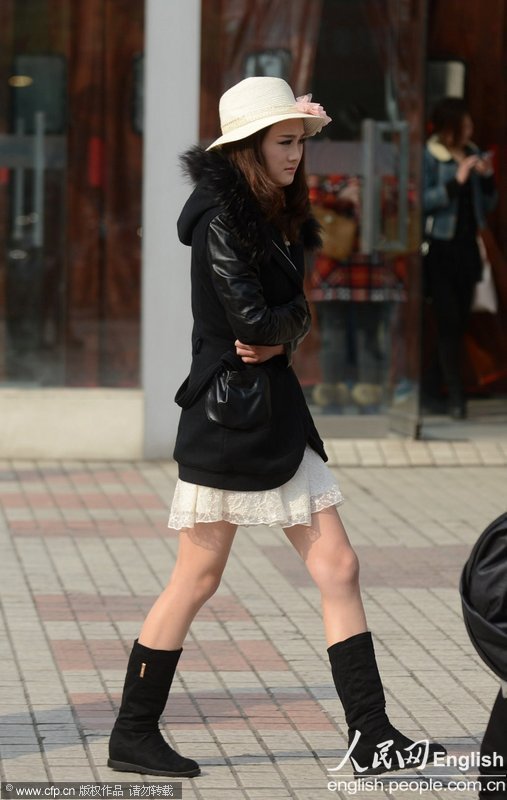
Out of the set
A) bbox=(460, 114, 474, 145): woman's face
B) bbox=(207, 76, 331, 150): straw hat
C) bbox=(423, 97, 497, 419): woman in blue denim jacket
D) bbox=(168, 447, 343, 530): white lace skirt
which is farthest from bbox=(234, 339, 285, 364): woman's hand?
bbox=(460, 114, 474, 145): woman's face

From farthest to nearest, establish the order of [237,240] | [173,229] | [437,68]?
1. [437,68]
2. [173,229]
3. [237,240]

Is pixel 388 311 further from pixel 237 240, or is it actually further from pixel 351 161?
pixel 237 240

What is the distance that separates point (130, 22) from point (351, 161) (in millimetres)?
1611

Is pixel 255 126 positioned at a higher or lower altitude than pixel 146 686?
higher

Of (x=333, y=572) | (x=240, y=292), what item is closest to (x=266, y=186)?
(x=240, y=292)

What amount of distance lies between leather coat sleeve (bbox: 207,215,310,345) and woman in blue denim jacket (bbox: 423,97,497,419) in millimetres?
7396

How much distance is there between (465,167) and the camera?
12.1m

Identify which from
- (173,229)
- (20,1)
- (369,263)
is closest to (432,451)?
(369,263)

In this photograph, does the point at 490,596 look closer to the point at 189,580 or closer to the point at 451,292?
the point at 189,580

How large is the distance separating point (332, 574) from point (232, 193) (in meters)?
1.09

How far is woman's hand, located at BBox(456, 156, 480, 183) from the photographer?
12.1m

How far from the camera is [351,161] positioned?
11.1m

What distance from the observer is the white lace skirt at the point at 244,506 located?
489 centimetres

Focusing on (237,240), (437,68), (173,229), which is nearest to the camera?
(237,240)
